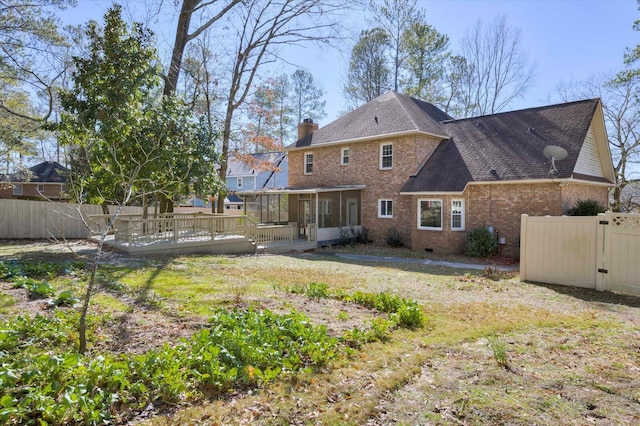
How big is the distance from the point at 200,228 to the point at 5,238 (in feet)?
32.4

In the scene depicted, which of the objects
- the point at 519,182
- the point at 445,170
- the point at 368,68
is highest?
the point at 368,68

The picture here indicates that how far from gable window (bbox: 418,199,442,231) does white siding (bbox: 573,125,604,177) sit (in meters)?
5.69

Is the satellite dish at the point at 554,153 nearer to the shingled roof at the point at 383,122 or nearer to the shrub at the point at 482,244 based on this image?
the shrub at the point at 482,244

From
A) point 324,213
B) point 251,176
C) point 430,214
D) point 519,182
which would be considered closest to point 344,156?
point 324,213

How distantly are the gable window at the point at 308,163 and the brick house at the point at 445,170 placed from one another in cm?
6

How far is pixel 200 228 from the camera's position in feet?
55.0

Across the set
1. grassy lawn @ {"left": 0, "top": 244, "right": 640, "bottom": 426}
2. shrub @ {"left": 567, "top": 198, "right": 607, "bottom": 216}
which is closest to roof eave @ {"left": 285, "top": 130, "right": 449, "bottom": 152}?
shrub @ {"left": 567, "top": 198, "right": 607, "bottom": 216}

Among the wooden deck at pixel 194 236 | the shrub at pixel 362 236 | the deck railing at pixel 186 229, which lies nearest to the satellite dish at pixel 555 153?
the shrub at pixel 362 236

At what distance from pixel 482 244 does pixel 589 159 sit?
21.7 feet

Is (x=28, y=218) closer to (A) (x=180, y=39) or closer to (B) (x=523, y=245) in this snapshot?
(A) (x=180, y=39)

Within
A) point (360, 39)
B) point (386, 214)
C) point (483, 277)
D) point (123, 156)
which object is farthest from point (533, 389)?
point (360, 39)

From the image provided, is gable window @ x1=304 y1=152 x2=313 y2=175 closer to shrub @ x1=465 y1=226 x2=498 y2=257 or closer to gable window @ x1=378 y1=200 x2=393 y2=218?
gable window @ x1=378 y1=200 x2=393 y2=218

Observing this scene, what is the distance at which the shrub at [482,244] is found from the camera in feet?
52.4

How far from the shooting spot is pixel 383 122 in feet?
69.5
